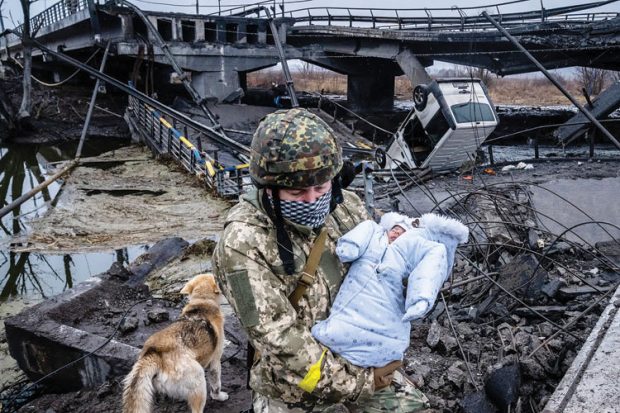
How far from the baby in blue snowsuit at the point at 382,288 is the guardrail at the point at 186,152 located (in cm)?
653

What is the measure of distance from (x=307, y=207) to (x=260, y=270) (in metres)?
0.35

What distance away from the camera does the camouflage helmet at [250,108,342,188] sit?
1.99m

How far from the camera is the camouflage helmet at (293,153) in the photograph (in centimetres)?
199

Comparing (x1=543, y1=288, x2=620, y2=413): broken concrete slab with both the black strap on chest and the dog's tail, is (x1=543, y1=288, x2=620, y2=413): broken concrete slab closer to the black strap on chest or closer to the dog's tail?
the black strap on chest

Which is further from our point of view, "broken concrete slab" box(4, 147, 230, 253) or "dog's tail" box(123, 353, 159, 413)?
"broken concrete slab" box(4, 147, 230, 253)

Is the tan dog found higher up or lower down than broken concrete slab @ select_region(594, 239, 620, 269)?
higher up

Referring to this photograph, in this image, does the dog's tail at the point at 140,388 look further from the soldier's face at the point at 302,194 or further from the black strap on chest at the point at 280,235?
the soldier's face at the point at 302,194

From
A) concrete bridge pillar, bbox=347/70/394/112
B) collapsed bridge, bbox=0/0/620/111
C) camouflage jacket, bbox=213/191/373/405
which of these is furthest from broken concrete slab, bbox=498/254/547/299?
concrete bridge pillar, bbox=347/70/394/112

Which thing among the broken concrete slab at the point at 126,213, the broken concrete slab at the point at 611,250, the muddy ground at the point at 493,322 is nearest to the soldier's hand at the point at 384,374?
the muddy ground at the point at 493,322

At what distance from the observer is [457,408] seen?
3.78m

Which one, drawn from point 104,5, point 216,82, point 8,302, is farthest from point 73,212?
point 104,5

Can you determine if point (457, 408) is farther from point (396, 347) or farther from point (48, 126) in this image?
point (48, 126)

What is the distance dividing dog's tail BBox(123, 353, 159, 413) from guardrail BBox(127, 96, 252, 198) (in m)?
5.63

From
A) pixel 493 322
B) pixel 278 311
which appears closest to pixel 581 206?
pixel 493 322
